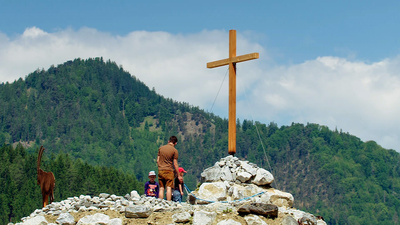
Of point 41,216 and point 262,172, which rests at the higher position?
point 262,172

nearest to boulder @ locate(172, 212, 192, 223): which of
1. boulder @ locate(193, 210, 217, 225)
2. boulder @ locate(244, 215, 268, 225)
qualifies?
boulder @ locate(193, 210, 217, 225)

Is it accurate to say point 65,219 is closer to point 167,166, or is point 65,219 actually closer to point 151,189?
point 151,189

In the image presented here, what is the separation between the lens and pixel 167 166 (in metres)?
18.8

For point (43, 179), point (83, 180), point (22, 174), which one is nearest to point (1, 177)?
point (22, 174)

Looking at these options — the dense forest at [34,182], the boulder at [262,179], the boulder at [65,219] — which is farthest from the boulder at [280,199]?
the dense forest at [34,182]

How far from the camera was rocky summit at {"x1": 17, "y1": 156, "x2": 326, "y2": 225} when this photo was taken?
1703cm

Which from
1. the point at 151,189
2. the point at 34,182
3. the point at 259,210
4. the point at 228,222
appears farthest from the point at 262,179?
the point at 34,182

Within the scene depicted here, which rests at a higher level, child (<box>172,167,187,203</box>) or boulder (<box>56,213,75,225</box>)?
child (<box>172,167,187,203</box>)

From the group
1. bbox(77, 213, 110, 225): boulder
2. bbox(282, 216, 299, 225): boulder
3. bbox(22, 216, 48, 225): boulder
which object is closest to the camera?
bbox(282, 216, 299, 225): boulder

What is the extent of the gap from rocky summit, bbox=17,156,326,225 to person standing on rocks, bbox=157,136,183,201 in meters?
0.83

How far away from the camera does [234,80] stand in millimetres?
21375

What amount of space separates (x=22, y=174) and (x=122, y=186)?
2032cm

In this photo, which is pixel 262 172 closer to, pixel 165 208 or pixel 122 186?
pixel 165 208

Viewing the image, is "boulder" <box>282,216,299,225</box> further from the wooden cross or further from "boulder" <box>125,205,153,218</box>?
the wooden cross
